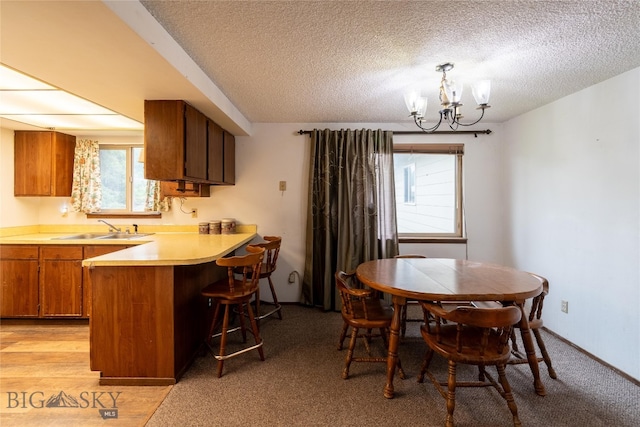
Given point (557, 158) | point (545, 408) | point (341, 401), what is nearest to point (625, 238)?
point (557, 158)

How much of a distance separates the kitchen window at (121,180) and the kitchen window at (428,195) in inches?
130

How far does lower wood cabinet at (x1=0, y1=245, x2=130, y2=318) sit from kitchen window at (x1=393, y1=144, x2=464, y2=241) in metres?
3.26

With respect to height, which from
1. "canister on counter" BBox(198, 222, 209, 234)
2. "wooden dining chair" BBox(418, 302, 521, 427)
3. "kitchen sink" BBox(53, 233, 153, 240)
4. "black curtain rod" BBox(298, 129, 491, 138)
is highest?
"black curtain rod" BBox(298, 129, 491, 138)

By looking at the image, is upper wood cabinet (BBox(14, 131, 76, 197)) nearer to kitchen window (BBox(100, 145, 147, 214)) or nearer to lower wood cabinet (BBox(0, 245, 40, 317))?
kitchen window (BBox(100, 145, 147, 214))

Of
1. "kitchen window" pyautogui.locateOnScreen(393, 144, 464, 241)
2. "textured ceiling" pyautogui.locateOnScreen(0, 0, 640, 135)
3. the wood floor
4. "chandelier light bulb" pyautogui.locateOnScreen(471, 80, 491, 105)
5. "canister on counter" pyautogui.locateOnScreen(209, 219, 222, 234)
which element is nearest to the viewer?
"textured ceiling" pyautogui.locateOnScreen(0, 0, 640, 135)

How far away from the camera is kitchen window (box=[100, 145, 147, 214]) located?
3664mm

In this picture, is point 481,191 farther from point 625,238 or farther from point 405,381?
point 405,381

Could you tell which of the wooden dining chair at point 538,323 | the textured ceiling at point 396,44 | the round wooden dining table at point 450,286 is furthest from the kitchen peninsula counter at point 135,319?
the wooden dining chair at point 538,323

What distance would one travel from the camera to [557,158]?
2818mm

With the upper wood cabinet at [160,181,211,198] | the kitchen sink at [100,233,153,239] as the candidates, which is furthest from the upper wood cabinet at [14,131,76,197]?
the upper wood cabinet at [160,181,211,198]

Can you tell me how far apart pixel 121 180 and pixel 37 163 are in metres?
0.84

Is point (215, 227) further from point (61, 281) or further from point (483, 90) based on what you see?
point (483, 90)

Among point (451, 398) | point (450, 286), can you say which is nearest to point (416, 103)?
point (450, 286)

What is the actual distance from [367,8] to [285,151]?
230cm
